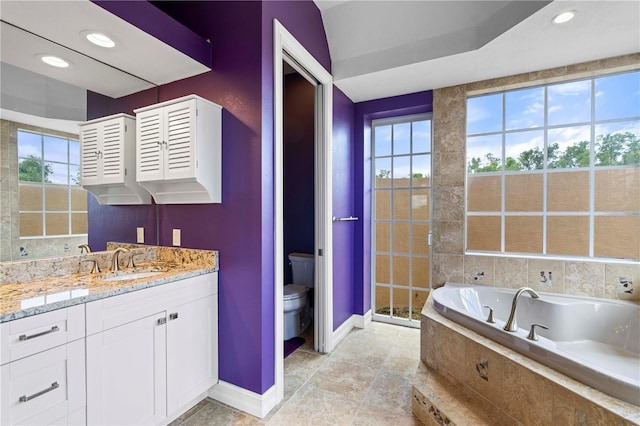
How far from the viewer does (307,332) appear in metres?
3.05

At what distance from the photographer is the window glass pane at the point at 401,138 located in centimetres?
315

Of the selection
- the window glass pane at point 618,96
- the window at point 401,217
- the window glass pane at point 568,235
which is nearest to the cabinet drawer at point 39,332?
the window at point 401,217

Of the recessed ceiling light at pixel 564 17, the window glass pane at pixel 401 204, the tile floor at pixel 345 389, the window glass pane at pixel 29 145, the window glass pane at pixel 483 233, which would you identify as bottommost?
the tile floor at pixel 345 389

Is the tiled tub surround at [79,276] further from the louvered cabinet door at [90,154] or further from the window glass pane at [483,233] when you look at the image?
the window glass pane at [483,233]

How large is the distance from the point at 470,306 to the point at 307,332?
159 cm

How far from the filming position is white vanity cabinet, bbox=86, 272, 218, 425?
135cm

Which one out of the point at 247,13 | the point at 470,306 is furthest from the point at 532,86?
the point at 247,13

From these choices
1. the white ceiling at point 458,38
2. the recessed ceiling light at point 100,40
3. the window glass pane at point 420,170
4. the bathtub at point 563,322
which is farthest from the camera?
the window glass pane at point 420,170

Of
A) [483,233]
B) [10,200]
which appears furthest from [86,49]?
[483,233]

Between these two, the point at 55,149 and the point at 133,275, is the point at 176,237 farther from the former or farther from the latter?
the point at 55,149

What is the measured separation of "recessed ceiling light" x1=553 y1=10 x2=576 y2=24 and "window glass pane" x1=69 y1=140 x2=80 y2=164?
3.05 meters

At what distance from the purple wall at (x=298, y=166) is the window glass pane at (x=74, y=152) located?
1.99 meters

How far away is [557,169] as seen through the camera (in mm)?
2512

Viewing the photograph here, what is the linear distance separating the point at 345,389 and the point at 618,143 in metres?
2.83
